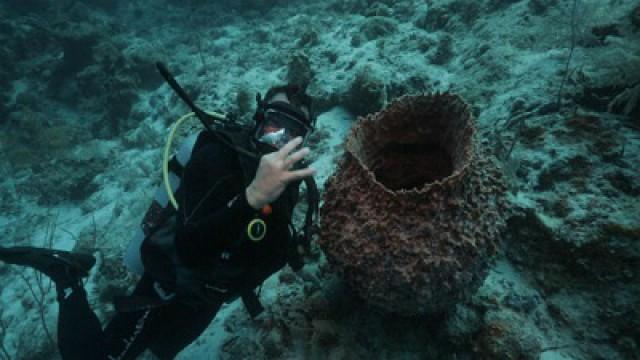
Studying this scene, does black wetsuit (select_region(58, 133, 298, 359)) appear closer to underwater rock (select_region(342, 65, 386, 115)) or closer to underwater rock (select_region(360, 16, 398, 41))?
underwater rock (select_region(342, 65, 386, 115))

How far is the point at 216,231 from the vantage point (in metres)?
2.33

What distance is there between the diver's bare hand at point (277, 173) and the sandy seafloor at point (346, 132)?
4.09ft

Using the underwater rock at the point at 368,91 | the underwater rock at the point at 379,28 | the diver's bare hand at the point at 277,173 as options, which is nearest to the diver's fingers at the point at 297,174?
the diver's bare hand at the point at 277,173

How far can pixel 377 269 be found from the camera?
2199mm

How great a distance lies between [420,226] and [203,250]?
1395 millimetres

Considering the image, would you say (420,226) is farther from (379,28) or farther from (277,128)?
(379,28)

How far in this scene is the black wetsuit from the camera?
237cm

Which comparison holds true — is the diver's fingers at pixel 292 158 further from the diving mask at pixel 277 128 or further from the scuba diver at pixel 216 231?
the diving mask at pixel 277 128

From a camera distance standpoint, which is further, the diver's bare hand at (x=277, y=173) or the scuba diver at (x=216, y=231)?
the scuba diver at (x=216, y=231)

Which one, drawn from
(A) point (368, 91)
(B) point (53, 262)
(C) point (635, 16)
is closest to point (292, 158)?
(A) point (368, 91)

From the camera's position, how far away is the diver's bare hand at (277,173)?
2.11m

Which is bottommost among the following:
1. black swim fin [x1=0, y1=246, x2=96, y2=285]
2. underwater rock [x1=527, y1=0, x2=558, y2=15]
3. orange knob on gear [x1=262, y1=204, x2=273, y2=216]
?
black swim fin [x1=0, y1=246, x2=96, y2=285]

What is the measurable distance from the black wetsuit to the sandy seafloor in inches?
17.7

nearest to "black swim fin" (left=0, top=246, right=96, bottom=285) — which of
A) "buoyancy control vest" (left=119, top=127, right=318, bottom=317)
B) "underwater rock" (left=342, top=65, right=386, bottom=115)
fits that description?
"buoyancy control vest" (left=119, top=127, right=318, bottom=317)
